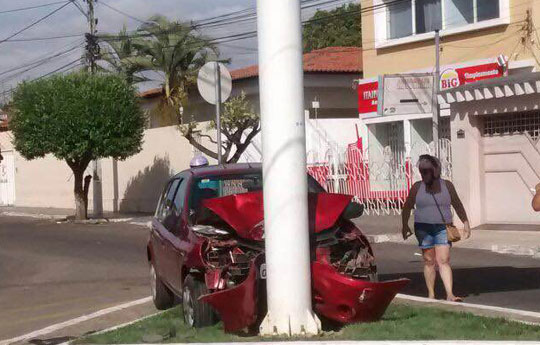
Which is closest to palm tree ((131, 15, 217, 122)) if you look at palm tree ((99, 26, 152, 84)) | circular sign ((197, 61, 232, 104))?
palm tree ((99, 26, 152, 84))

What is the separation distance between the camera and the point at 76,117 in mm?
25297

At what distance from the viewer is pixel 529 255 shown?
14.4 meters

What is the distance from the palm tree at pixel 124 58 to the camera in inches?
1329

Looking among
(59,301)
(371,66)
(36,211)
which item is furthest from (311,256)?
(36,211)

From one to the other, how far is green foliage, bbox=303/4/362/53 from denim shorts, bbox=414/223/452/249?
4468cm

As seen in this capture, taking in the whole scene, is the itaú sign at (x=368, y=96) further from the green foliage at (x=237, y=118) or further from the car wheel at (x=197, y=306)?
the car wheel at (x=197, y=306)

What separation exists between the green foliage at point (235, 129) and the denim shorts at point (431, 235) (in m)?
14.8

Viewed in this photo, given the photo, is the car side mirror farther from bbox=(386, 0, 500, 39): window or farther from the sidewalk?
bbox=(386, 0, 500, 39): window

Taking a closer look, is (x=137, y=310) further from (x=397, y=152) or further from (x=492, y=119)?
(x=397, y=152)

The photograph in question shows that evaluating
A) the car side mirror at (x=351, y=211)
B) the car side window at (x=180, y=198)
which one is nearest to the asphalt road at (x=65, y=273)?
the car side window at (x=180, y=198)

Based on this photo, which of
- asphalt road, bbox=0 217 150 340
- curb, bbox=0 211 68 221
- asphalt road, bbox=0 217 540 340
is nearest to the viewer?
asphalt road, bbox=0 217 540 340

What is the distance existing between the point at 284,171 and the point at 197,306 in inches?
64.8

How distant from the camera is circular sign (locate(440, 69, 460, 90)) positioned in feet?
71.5

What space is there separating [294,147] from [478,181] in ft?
37.8
